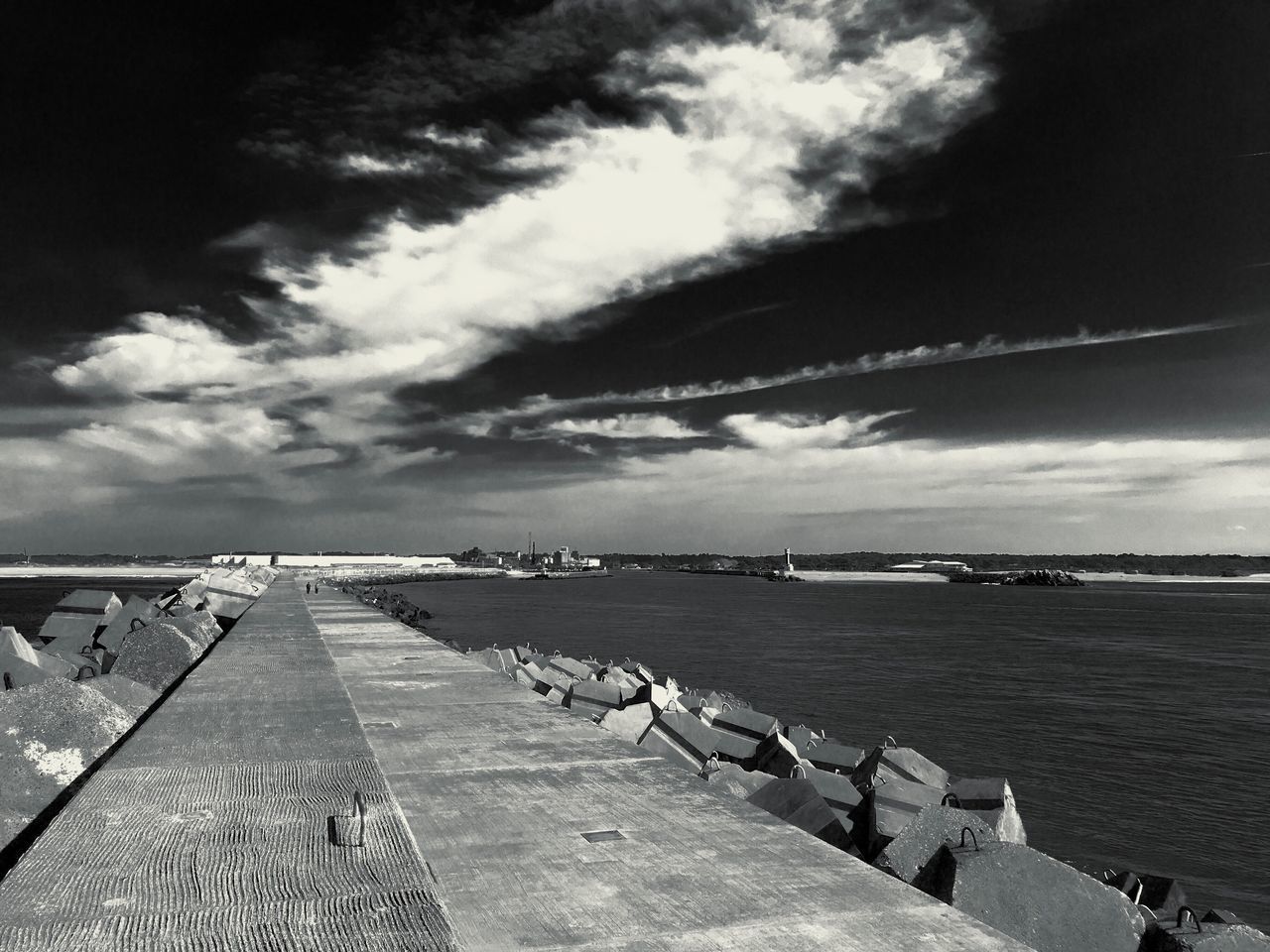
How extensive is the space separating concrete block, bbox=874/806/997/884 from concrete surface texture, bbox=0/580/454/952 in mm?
2594

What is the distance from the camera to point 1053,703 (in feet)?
60.5

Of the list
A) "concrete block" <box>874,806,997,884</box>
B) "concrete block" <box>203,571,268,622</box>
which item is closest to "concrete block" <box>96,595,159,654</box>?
"concrete block" <box>203,571,268,622</box>

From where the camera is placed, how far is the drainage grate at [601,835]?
9.91ft

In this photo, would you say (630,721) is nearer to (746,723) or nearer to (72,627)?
(746,723)

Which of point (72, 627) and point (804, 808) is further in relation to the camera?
point (72, 627)

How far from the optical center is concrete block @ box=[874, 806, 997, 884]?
414 cm

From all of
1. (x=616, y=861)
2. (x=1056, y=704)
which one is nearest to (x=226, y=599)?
(x=1056, y=704)

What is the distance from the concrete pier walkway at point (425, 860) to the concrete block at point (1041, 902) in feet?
3.25

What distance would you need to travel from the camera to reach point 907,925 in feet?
7.54

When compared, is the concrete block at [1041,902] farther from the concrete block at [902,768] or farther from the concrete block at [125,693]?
the concrete block at [125,693]

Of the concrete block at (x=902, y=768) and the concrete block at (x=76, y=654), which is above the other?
the concrete block at (x=76, y=654)

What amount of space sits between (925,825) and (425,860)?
275 cm

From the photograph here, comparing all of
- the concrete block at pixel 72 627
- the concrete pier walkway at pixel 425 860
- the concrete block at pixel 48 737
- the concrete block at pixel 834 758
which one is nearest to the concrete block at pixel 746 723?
the concrete block at pixel 834 758

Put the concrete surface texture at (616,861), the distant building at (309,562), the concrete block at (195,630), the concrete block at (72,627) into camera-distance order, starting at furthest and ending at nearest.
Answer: the distant building at (309,562)
the concrete block at (72,627)
the concrete block at (195,630)
the concrete surface texture at (616,861)
